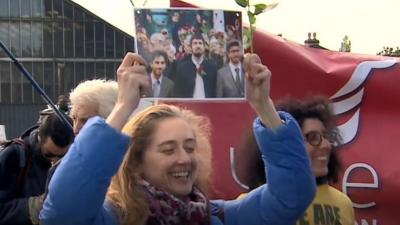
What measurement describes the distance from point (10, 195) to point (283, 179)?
59.0 inches

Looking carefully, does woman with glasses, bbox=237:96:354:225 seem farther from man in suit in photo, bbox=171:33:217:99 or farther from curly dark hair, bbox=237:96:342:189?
man in suit in photo, bbox=171:33:217:99

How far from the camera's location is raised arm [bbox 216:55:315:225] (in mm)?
2252

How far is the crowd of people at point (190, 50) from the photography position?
2557 mm

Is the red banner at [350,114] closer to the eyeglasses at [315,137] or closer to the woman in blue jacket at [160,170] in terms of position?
the eyeglasses at [315,137]

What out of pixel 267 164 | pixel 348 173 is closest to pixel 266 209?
pixel 267 164

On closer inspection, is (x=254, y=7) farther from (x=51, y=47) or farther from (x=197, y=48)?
(x=51, y=47)

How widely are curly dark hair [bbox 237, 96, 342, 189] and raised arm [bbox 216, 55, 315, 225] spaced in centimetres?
86

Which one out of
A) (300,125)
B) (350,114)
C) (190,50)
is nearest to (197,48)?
(190,50)

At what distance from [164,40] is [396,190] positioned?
5.45ft

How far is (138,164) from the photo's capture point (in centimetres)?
223

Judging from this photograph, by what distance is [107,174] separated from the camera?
78.6 inches

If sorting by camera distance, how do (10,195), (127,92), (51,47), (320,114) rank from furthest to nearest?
(51,47)
(10,195)
(320,114)
(127,92)

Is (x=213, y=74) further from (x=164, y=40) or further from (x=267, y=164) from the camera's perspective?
(x=267, y=164)

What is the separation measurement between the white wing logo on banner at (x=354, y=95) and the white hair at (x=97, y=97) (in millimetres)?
1170
